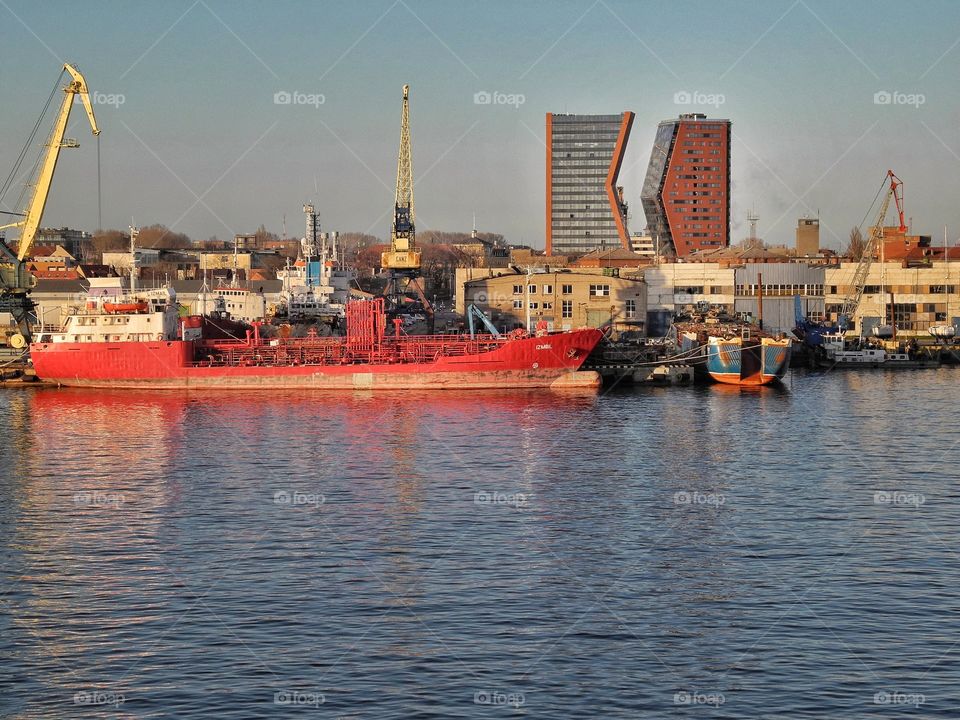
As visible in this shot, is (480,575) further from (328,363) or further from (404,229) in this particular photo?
(404,229)

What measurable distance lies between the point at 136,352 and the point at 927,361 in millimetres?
61060

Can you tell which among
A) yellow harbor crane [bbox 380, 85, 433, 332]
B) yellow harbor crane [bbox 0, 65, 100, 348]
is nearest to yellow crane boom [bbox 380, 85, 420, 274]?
yellow harbor crane [bbox 380, 85, 433, 332]

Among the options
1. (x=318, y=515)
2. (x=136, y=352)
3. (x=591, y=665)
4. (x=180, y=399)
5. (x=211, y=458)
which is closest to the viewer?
(x=591, y=665)

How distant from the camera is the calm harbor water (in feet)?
72.2

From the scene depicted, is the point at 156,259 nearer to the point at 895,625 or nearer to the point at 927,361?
the point at 927,361

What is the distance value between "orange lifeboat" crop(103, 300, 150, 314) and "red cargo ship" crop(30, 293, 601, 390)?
330 millimetres

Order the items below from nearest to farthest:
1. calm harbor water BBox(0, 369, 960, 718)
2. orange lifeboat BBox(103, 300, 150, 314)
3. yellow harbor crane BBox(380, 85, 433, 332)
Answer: calm harbor water BBox(0, 369, 960, 718) < orange lifeboat BBox(103, 300, 150, 314) < yellow harbor crane BBox(380, 85, 433, 332)

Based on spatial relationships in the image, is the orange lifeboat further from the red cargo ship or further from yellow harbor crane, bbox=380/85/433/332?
yellow harbor crane, bbox=380/85/433/332

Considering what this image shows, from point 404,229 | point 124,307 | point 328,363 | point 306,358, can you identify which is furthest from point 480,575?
point 404,229

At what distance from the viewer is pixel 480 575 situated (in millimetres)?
29047

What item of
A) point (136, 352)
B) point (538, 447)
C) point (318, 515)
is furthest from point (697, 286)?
point (318, 515)

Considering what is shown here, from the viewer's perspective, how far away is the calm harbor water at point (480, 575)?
2200cm

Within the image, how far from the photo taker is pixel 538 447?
165 ft

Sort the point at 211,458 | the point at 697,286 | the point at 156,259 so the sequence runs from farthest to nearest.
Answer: the point at 156,259, the point at 697,286, the point at 211,458
